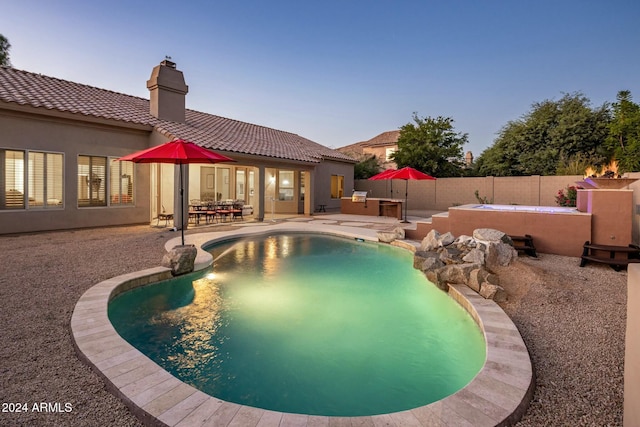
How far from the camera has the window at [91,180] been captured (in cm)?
1128

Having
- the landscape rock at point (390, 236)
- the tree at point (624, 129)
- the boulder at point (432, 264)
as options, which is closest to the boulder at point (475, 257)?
the boulder at point (432, 264)

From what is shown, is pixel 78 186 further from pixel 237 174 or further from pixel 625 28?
pixel 625 28

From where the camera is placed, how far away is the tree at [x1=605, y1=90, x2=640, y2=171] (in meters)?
17.5

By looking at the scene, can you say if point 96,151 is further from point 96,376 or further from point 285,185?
point 96,376

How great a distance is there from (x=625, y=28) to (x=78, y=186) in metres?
26.4

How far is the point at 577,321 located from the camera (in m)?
4.31

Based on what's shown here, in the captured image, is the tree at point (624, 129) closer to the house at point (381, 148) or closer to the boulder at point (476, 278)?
the house at point (381, 148)

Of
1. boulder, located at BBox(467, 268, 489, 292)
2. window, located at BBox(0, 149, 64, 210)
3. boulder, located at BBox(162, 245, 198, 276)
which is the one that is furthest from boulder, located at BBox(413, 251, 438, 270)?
window, located at BBox(0, 149, 64, 210)

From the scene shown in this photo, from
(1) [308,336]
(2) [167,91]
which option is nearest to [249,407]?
(1) [308,336]

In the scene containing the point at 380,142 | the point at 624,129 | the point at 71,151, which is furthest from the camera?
the point at 380,142

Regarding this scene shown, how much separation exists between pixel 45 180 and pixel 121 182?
232cm

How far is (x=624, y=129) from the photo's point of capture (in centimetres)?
1875

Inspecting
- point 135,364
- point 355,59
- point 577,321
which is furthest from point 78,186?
point 355,59

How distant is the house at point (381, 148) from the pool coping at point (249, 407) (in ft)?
103
